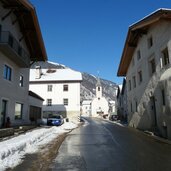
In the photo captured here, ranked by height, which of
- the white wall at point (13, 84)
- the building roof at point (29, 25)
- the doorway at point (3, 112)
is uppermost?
the building roof at point (29, 25)

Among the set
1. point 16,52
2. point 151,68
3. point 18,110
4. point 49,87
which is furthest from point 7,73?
point 49,87

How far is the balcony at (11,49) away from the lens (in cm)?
1627

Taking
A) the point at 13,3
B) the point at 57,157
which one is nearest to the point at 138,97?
the point at 13,3

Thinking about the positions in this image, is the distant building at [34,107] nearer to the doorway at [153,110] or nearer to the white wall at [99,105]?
the doorway at [153,110]

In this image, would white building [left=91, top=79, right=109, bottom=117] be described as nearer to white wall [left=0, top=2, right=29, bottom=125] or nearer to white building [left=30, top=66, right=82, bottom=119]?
white building [left=30, top=66, right=82, bottom=119]

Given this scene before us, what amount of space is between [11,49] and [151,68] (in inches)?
493

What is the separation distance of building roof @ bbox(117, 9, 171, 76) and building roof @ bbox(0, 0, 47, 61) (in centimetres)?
933

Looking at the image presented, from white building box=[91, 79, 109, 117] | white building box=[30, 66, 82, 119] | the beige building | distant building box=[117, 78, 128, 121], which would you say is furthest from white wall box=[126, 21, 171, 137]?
white building box=[91, 79, 109, 117]

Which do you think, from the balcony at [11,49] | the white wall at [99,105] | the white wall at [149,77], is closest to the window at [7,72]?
the balcony at [11,49]

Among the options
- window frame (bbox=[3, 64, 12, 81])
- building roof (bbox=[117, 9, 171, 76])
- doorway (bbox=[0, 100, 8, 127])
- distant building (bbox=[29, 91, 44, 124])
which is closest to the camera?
building roof (bbox=[117, 9, 171, 76])

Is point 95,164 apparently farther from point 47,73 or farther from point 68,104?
point 47,73

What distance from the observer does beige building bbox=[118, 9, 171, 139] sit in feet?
51.1

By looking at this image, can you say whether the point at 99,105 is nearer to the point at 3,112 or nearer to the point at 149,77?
the point at 149,77

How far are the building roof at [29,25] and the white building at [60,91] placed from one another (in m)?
22.8
